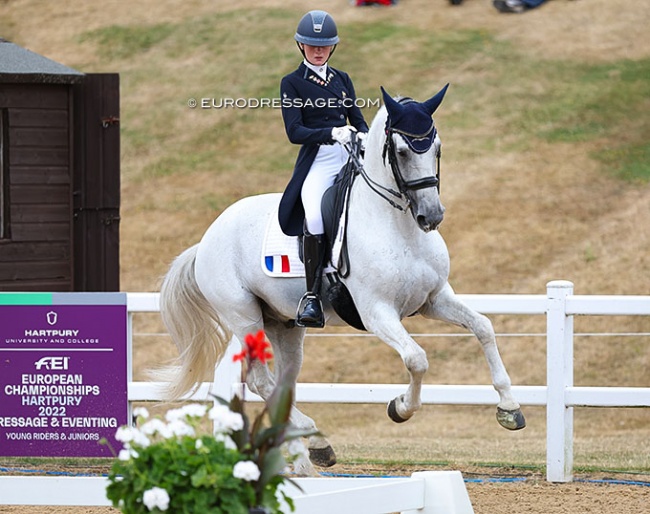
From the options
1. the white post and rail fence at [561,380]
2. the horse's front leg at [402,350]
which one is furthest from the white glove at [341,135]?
the white post and rail fence at [561,380]

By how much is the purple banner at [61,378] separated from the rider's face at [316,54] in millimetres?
2751

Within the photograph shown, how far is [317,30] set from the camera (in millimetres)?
6965

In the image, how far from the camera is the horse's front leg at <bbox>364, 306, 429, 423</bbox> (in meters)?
6.23

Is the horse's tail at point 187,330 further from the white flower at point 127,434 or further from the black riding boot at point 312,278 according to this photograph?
the white flower at point 127,434

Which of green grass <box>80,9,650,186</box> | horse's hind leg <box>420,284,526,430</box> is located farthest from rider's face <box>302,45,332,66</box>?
green grass <box>80,9,650,186</box>

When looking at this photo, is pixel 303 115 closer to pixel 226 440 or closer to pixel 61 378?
pixel 61 378

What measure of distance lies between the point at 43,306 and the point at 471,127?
15498 mm

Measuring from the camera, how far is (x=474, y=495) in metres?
7.47

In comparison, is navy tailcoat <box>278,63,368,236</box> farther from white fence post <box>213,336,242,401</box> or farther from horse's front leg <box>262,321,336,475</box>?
white fence post <box>213,336,242,401</box>

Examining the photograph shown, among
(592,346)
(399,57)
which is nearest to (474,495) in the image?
(592,346)

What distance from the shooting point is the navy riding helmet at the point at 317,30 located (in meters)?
6.95

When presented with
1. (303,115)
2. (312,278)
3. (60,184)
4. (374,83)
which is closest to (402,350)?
(312,278)

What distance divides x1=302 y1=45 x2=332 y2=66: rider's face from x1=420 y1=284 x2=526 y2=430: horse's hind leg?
1579 mm

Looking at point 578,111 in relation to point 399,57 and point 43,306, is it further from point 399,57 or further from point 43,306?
point 43,306
